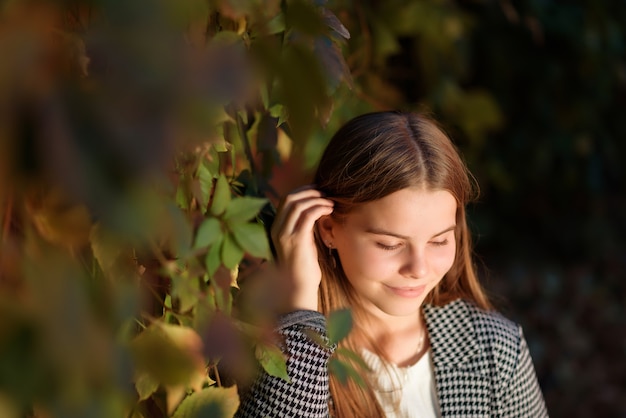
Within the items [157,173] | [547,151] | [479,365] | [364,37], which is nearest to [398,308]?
[479,365]

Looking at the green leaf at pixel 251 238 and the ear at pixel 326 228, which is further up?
the green leaf at pixel 251 238

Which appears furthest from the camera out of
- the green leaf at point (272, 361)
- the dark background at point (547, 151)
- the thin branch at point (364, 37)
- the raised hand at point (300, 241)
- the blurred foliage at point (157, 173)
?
the dark background at point (547, 151)

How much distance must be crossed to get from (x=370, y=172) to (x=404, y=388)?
0.45 m

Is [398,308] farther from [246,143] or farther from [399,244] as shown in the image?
[246,143]

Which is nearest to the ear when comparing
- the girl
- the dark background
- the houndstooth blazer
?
the girl

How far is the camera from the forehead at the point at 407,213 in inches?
54.2

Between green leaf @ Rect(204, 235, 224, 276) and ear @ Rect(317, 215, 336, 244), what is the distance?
23.8 inches

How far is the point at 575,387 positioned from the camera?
11.1 feet

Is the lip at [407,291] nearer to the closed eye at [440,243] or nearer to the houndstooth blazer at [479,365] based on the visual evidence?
the closed eye at [440,243]

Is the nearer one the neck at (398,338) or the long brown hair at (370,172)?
the long brown hair at (370,172)

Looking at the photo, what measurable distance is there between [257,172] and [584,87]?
2.25 m

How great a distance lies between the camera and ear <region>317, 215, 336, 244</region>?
149 cm

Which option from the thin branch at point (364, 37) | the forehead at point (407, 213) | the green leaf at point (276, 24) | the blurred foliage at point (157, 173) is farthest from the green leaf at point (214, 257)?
the thin branch at point (364, 37)

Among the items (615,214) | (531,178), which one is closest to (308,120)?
(531,178)
